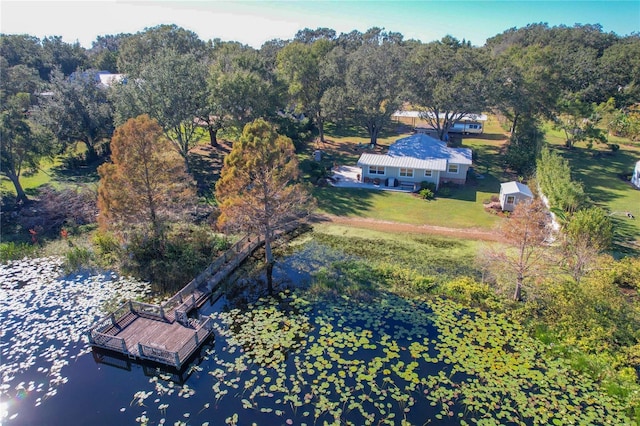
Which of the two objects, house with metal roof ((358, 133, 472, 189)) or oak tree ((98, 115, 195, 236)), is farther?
house with metal roof ((358, 133, 472, 189))

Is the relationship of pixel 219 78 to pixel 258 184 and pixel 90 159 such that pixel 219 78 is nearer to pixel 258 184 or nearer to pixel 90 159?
pixel 90 159

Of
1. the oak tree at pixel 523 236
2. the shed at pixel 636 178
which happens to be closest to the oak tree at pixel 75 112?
the oak tree at pixel 523 236

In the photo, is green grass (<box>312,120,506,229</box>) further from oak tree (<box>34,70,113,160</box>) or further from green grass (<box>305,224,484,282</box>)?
oak tree (<box>34,70,113,160</box>)

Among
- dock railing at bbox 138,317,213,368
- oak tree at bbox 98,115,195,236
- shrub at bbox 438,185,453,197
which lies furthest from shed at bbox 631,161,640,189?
dock railing at bbox 138,317,213,368

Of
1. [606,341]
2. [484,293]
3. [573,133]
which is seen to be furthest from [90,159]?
[573,133]

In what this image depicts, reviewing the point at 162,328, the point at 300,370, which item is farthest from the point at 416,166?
the point at 162,328
